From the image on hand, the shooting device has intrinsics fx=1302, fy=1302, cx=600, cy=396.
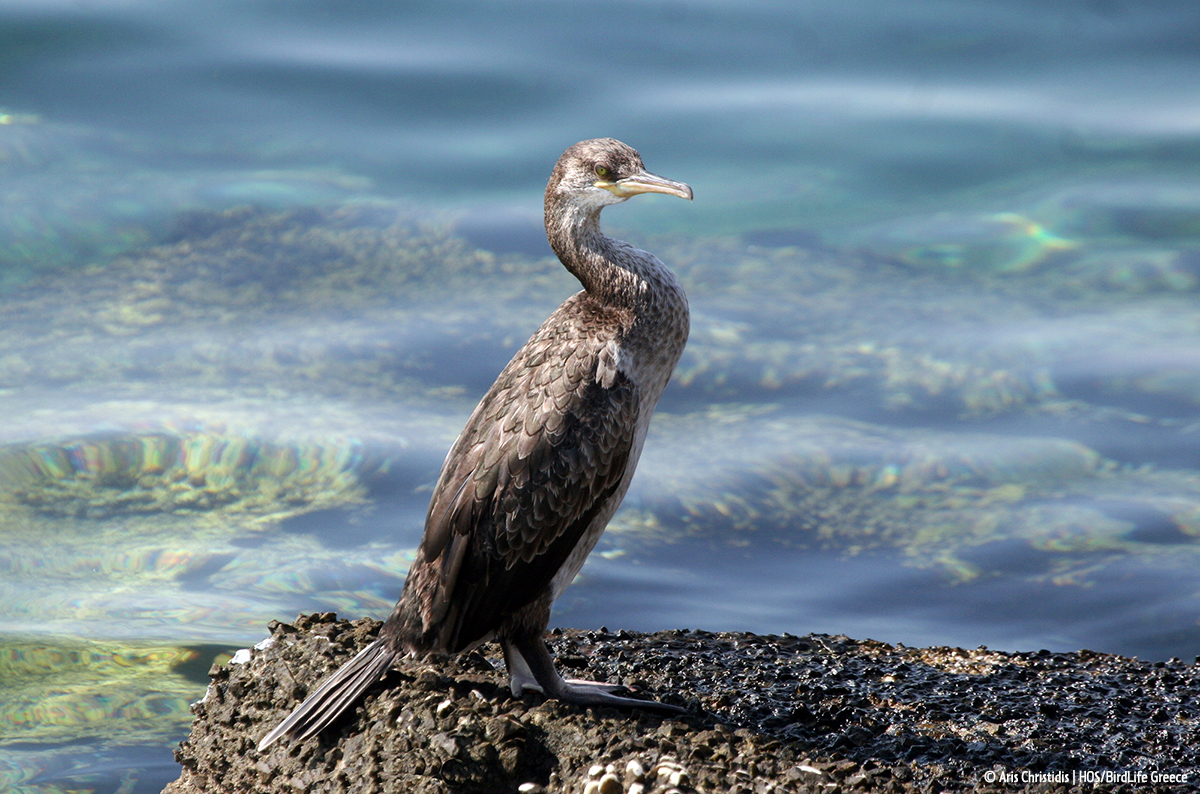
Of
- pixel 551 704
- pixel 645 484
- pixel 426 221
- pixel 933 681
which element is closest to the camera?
pixel 551 704

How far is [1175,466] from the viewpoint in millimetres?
8336

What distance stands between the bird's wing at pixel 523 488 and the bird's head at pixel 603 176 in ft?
1.96

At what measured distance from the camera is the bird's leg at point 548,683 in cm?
413

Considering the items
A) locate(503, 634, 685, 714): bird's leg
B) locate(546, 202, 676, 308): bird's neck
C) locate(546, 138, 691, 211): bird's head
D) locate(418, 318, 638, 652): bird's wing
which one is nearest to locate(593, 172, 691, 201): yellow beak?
locate(546, 138, 691, 211): bird's head

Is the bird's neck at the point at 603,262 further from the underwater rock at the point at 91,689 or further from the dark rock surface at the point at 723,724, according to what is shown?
the underwater rock at the point at 91,689

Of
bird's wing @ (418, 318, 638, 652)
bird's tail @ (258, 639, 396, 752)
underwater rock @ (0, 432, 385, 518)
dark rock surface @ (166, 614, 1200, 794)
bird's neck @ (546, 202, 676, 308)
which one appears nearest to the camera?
dark rock surface @ (166, 614, 1200, 794)

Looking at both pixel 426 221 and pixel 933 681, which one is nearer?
pixel 933 681

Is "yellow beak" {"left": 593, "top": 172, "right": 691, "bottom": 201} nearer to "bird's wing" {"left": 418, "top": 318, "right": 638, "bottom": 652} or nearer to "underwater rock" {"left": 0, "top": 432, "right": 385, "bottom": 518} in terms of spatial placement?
"bird's wing" {"left": 418, "top": 318, "right": 638, "bottom": 652}

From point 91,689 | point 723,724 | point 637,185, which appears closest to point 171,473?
point 91,689

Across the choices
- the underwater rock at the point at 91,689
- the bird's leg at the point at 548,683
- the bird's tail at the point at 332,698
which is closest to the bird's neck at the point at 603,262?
the bird's leg at the point at 548,683

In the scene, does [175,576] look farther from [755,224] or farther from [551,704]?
[755,224]

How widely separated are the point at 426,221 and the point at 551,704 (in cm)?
738

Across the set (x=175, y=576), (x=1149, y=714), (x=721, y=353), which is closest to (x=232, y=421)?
(x=175, y=576)

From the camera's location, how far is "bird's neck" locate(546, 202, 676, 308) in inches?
181
